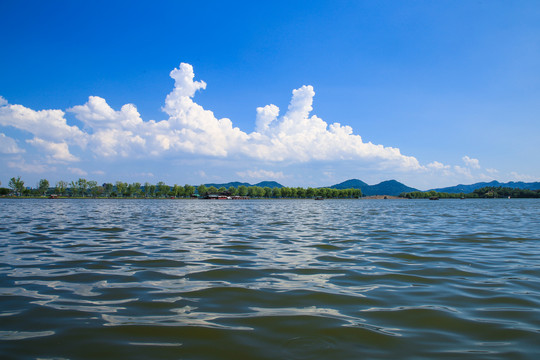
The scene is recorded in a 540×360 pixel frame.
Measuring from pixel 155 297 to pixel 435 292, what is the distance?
20.8ft

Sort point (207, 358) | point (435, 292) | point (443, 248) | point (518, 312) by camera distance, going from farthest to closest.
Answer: point (443, 248), point (435, 292), point (518, 312), point (207, 358)

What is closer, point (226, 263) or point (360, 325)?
point (360, 325)

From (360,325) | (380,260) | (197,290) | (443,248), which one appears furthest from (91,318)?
(443,248)

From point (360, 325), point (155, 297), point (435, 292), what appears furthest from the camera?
point (435, 292)

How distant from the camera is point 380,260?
36.7 feet

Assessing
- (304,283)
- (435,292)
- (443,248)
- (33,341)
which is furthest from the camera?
(443,248)

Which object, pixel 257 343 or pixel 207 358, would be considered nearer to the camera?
pixel 207 358

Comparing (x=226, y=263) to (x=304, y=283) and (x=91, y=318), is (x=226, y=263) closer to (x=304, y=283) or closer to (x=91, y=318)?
(x=304, y=283)

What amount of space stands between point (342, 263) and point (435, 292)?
11.6 ft

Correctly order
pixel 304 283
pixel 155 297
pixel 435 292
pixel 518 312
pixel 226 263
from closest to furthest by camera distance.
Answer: pixel 518 312
pixel 155 297
pixel 435 292
pixel 304 283
pixel 226 263

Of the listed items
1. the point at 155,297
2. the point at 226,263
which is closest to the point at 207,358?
the point at 155,297

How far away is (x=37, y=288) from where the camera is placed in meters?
7.50

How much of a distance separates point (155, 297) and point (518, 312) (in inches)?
282

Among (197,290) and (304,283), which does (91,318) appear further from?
(304,283)
